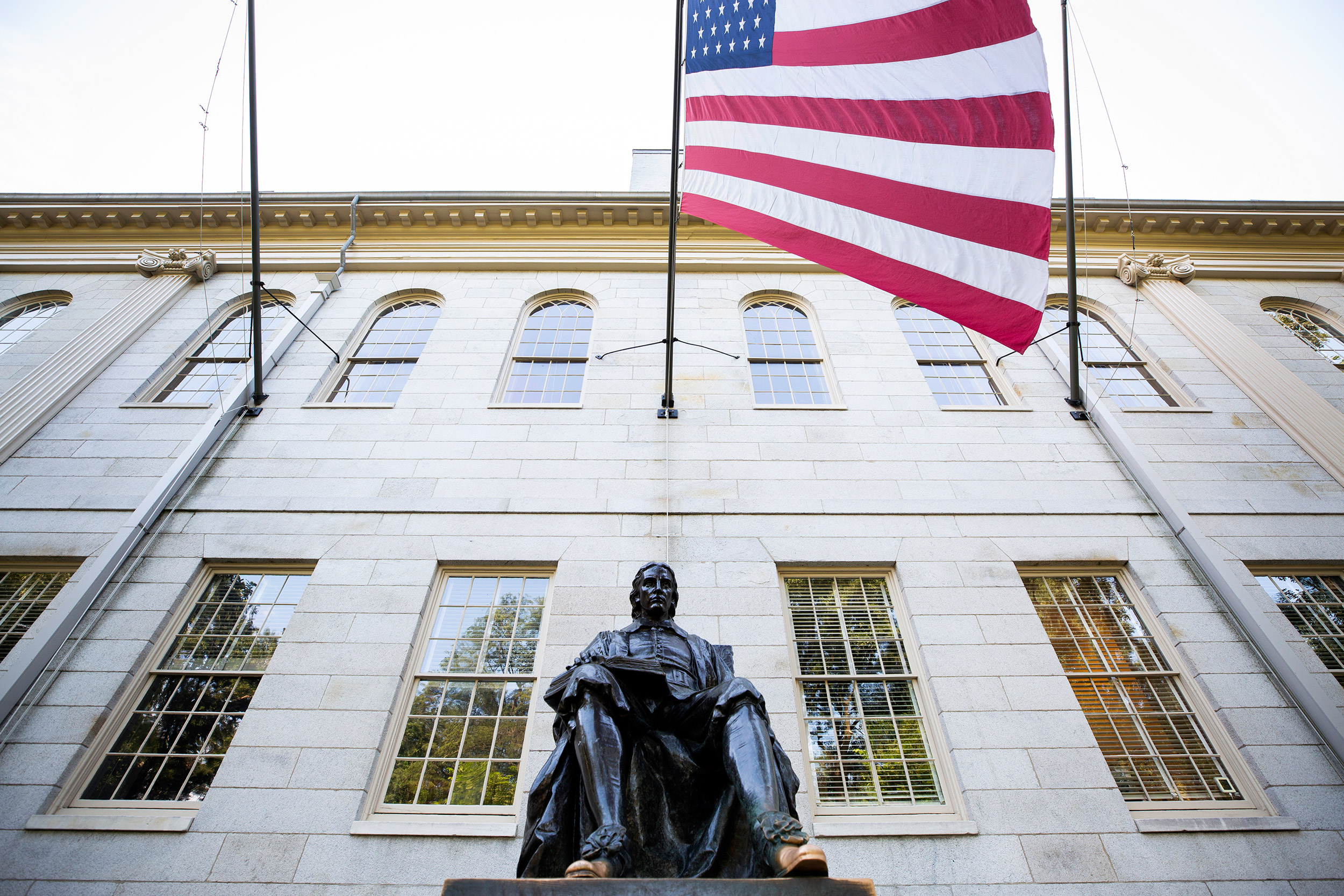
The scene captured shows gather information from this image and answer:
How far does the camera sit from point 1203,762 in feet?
19.8

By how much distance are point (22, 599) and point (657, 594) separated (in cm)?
687

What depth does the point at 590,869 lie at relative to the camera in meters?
2.89

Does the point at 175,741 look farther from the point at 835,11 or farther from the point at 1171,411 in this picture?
the point at 1171,411

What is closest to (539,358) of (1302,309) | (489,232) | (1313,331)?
(489,232)

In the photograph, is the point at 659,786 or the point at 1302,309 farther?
the point at 1302,309

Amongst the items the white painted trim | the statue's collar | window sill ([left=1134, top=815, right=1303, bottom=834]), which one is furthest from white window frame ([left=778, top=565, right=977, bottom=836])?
the white painted trim

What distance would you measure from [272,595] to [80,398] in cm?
461

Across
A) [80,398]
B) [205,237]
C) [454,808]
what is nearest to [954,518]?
[454,808]

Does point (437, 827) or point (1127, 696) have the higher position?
point (1127, 696)

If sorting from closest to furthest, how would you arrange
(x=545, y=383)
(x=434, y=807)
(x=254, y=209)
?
(x=434, y=807) < (x=254, y=209) < (x=545, y=383)

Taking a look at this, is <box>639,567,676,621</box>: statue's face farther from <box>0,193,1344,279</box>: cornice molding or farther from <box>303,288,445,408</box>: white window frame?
<box>0,193,1344,279</box>: cornice molding

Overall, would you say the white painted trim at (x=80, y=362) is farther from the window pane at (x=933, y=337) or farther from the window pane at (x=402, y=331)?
the window pane at (x=933, y=337)

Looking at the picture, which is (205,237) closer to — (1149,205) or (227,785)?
(227,785)

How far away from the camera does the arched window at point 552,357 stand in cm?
A: 952
